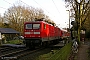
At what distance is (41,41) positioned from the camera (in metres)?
25.4

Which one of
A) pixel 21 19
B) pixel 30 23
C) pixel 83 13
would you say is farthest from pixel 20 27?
pixel 30 23

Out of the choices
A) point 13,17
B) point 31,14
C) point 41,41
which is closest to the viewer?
point 41,41

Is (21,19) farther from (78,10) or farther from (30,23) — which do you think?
(30,23)

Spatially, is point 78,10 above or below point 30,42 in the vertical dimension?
above

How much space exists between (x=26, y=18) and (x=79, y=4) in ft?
147

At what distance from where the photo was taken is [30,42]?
2564 cm

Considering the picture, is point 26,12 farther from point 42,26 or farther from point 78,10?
point 42,26

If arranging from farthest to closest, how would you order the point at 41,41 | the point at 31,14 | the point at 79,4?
the point at 31,14, the point at 79,4, the point at 41,41

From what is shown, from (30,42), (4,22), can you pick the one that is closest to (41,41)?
(30,42)

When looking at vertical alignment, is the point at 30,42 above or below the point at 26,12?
below

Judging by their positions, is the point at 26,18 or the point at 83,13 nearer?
the point at 83,13

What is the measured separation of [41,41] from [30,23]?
261 cm

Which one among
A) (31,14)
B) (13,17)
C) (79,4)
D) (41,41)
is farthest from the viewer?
(31,14)


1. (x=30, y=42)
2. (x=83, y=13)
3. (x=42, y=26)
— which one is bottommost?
(x=30, y=42)
